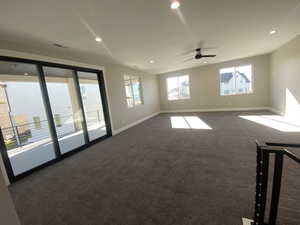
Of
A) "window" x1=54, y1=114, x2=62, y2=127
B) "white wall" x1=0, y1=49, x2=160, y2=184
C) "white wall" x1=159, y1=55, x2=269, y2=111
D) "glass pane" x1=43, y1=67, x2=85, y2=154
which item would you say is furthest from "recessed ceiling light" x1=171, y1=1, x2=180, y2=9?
"white wall" x1=159, y1=55, x2=269, y2=111

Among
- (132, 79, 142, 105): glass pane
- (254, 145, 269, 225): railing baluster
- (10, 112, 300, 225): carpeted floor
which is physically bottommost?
(10, 112, 300, 225): carpeted floor

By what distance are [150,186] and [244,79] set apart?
7.19 m

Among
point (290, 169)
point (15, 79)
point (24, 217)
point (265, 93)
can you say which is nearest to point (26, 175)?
point (24, 217)

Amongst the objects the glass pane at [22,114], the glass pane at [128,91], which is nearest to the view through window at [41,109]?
the glass pane at [22,114]

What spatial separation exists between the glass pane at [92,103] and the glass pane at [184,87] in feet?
16.7

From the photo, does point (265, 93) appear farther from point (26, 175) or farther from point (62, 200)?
point (26, 175)

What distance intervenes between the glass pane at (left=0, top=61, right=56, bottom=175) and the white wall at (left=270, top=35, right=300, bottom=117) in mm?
6676

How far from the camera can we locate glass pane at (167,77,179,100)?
8452 millimetres

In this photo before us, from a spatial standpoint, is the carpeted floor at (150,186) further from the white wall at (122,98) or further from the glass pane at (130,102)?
the glass pane at (130,102)

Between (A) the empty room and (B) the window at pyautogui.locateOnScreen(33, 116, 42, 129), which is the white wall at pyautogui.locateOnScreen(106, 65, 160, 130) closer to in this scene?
(A) the empty room

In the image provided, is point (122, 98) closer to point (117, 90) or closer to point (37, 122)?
point (117, 90)

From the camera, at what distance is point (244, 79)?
6.89 metres

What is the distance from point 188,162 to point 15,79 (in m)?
4.07

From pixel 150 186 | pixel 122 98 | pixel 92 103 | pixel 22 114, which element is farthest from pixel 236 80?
pixel 22 114
